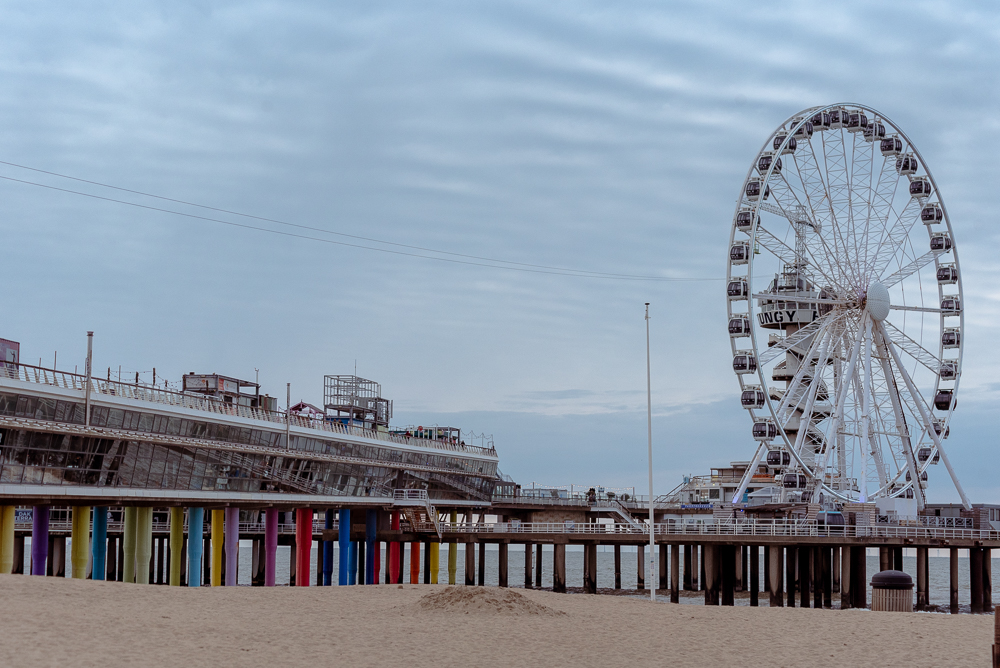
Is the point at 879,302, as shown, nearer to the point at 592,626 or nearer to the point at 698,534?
the point at 698,534

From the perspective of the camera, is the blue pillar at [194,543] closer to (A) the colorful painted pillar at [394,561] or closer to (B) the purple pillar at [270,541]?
(B) the purple pillar at [270,541]

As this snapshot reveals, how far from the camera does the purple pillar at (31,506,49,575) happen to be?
137 feet

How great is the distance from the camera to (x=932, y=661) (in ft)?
71.3

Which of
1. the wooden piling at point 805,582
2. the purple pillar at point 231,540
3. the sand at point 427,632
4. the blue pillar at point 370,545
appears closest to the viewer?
the sand at point 427,632

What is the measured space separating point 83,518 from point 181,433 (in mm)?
4916

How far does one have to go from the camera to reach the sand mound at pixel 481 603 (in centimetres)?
2738

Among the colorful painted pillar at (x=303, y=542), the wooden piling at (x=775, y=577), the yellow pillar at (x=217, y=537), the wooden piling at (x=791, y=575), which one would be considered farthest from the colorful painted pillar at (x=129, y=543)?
the wooden piling at (x=791, y=575)

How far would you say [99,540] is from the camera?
48250 millimetres

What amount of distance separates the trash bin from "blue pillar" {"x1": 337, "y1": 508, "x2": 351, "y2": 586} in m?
31.7

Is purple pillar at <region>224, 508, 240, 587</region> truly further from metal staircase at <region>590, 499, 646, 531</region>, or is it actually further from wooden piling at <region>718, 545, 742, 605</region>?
metal staircase at <region>590, 499, 646, 531</region>

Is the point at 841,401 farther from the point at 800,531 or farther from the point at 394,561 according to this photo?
the point at 394,561

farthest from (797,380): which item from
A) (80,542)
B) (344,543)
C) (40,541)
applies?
(40,541)

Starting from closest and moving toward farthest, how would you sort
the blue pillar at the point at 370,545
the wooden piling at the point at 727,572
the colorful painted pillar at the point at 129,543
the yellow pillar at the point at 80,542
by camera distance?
the yellow pillar at the point at 80,542
the colorful painted pillar at the point at 129,543
the wooden piling at the point at 727,572
the blue pillar at the point at 370,545

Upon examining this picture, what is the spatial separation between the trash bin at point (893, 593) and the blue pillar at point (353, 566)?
32.3 metres
